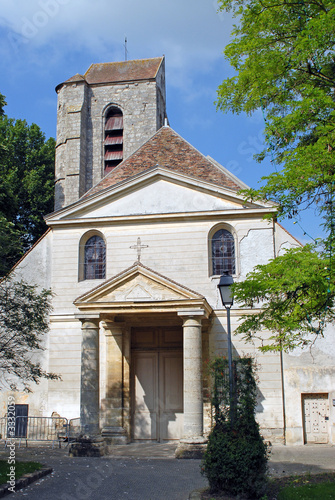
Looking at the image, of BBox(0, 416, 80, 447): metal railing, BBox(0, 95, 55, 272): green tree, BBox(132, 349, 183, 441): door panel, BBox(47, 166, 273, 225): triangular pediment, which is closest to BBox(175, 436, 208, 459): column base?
BBox(132, 349, 183, 441): door panel

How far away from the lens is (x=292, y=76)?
11117 mm

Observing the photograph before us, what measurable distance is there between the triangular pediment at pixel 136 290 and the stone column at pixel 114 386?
2697 millimetres

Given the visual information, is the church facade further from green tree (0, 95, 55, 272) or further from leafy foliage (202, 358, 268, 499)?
green tree (0, 95, 55, 272)

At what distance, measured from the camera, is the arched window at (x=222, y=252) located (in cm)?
1833

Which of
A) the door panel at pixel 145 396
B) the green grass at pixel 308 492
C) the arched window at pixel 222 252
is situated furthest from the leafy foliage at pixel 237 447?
the door panel at pixel 145 396

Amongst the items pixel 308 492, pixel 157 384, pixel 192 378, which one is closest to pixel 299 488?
pixel 308 492

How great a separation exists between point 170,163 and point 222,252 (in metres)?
4.61

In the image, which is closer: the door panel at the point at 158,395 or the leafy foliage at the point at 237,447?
the leafy foliage at the point at 237,447

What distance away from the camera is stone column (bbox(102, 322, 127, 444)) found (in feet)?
56.4

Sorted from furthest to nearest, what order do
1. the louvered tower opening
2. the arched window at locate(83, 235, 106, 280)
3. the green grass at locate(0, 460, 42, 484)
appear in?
the louvered tower opening
the arched window at locate(83, 235, 106, 280)
the green grass at locate(0, 460, 42, 484)

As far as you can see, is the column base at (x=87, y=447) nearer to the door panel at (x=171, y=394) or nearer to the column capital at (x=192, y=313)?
the door panel at (x=171, y=394)

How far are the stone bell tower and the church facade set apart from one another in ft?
41.9

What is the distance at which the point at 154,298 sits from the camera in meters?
15.4

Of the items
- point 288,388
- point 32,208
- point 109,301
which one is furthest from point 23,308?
point 32,208
